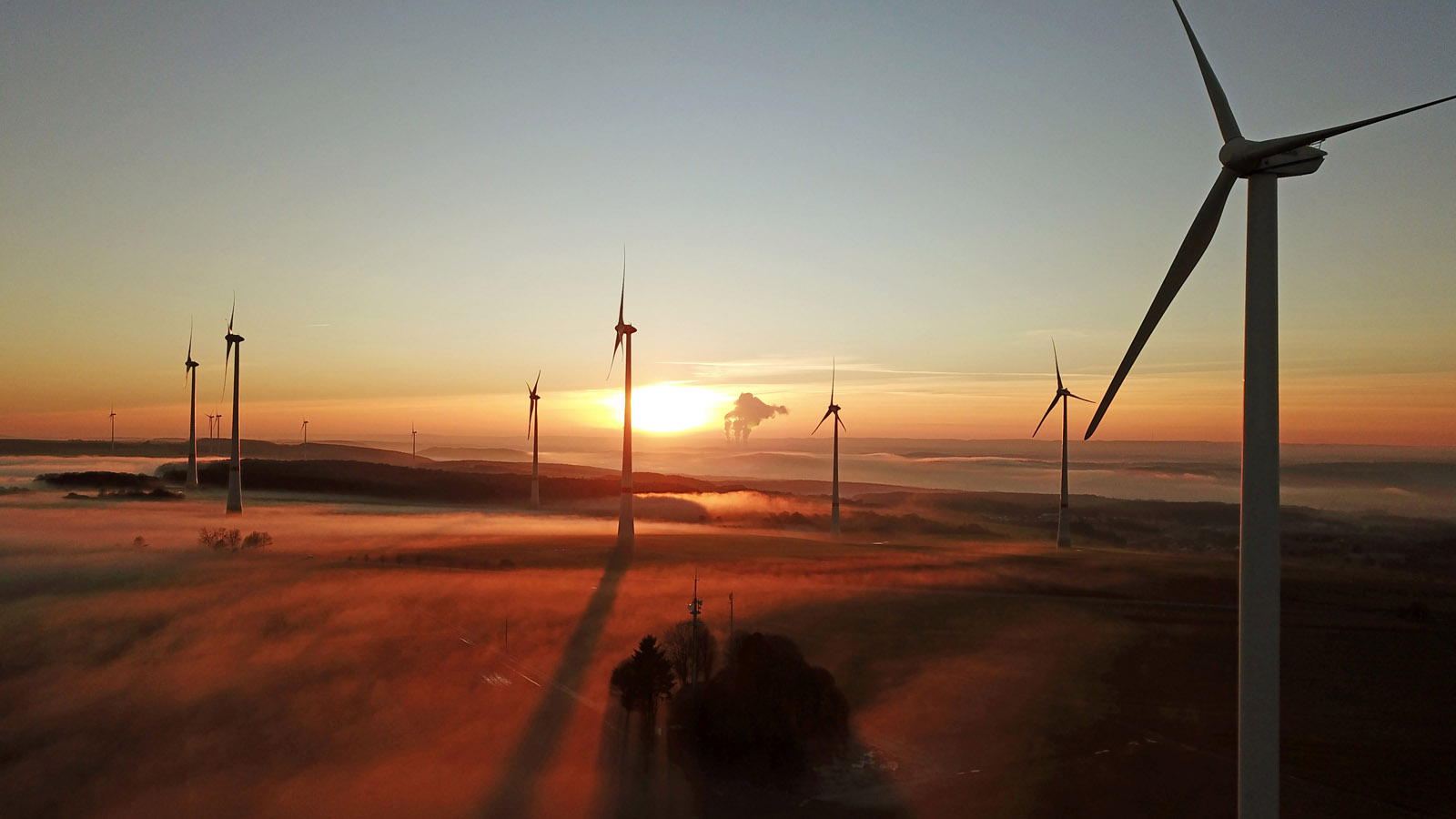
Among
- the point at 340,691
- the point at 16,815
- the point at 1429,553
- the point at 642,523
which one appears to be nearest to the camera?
the point at 16,815

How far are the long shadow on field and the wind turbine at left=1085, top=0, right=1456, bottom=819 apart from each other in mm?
26303

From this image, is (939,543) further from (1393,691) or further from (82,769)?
(82,769)

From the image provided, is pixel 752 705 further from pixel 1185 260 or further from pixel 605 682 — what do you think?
pixel 1185 260

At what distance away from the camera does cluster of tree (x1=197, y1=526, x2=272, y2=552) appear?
80.2 metres

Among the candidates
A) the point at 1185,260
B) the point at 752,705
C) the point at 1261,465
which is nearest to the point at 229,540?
the point at 752,705

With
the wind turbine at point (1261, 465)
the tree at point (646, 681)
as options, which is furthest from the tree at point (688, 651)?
the wind turbine at point (1261, 465)

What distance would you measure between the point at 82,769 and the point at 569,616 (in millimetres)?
30527

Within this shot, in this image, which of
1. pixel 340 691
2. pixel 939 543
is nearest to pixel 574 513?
pixel 939 543

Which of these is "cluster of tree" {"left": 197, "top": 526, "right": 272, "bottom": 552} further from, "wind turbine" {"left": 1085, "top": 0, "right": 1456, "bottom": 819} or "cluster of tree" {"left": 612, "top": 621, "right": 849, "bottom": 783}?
"wind turbine" {"left": 1085, "top": 0, "right": 1456, "bottom": 819}

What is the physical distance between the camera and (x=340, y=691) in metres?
45.7

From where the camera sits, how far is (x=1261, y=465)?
1647cm

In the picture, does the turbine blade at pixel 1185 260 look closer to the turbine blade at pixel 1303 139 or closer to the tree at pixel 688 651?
the turbine blade at pixel 1303 139

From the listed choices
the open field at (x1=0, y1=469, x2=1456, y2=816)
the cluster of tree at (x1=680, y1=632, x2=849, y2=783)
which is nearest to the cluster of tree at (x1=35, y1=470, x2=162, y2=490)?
the open field at (x1=0, y1=469, x2=1456, y2=816)

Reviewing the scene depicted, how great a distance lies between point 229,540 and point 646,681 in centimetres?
6217
